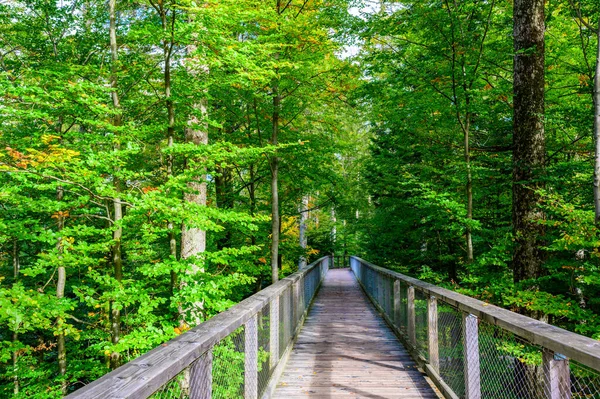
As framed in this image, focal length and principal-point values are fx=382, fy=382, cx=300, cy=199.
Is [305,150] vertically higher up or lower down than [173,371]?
higher up

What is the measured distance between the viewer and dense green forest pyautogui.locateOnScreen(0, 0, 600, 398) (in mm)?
5465

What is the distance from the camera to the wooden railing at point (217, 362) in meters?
1.57

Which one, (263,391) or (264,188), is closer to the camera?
(263,391)

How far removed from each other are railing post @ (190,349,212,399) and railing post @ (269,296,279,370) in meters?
2.21

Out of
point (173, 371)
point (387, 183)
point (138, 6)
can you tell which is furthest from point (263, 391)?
point (387, 183)

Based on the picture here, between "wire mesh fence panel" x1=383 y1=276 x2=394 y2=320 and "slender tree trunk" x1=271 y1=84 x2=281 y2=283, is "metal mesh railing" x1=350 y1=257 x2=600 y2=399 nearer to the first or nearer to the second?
"wire mesh fence panel" x1=383 y1=276 x2=394 y2=320

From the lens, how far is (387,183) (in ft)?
44.1

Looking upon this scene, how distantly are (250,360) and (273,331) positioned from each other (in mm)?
1358

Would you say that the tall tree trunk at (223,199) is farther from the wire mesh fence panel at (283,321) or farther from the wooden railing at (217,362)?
the wooden railing at (217,362)

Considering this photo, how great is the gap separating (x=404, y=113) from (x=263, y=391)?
21.7 ft

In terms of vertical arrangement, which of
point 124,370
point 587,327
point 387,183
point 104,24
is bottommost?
point 587,327

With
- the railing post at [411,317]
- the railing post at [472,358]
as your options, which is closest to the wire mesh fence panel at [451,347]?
the railing post at [472,358]

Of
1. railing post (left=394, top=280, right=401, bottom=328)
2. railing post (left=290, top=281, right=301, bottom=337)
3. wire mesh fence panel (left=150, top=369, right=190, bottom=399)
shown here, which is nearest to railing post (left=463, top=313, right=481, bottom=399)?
wire mesh fence panel (left=150, top=369, right=190, bottom=399)

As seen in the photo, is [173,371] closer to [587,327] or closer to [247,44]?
[587,327]
